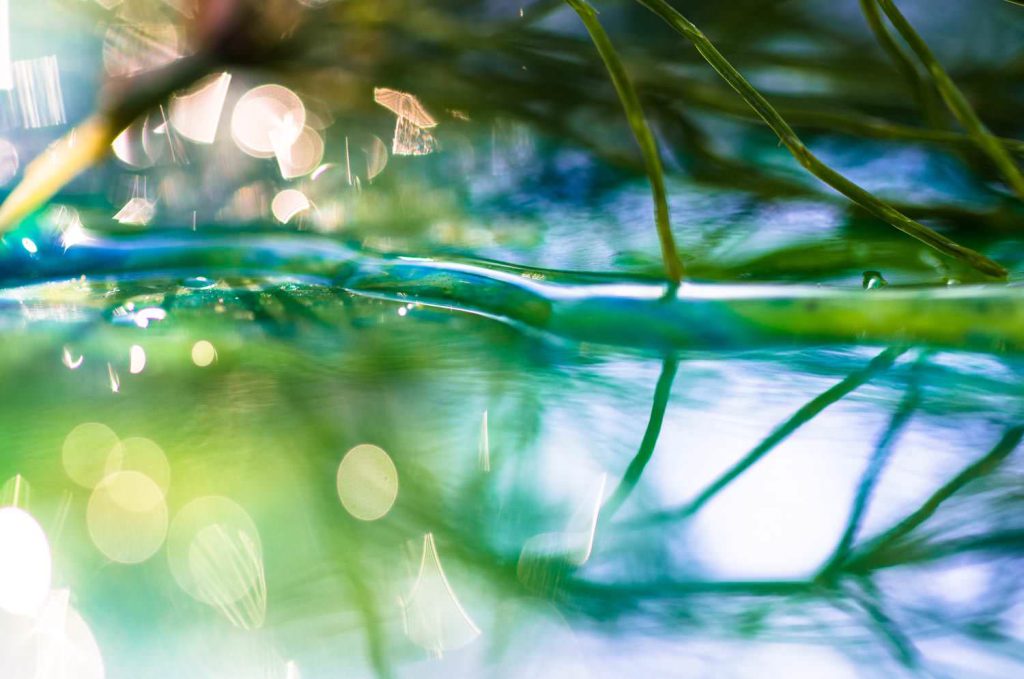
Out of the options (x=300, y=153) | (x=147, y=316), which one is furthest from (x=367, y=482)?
(x=300, y=153)

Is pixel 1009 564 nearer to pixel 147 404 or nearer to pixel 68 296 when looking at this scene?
pixel 147 404

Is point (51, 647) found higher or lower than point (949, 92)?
lower

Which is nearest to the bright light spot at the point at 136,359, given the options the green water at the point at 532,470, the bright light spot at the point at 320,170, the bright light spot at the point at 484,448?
the green water at the point at 532,470

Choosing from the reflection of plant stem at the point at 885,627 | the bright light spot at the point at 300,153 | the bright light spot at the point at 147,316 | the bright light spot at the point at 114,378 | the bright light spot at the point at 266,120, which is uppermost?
the bright light spot at the point at 266,120

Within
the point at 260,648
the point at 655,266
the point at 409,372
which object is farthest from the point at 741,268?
the point at 260,648

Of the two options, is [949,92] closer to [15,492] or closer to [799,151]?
[799,151]

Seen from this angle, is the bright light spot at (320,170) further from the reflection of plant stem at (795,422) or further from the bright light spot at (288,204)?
the reflection of plant stem at (795,422)
